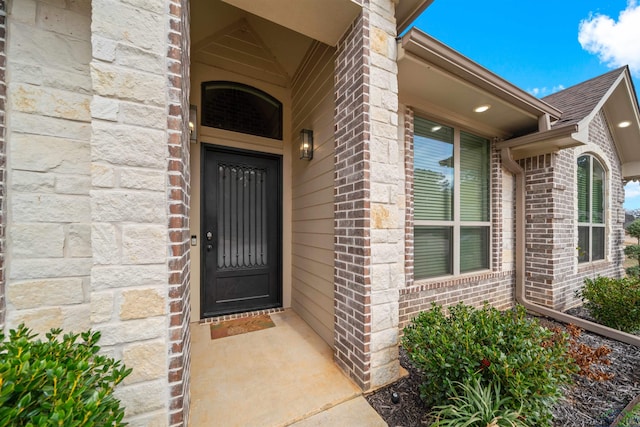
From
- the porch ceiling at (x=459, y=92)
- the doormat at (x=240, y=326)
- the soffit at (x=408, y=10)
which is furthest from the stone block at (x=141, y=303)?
the soffit at (x=408, y=10)

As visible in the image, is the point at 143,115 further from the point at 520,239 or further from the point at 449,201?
the point at 520,239

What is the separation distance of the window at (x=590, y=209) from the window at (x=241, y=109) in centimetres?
531

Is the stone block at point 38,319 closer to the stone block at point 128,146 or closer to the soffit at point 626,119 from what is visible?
the stone block at point 128,146

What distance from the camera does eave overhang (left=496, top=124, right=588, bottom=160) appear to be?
298 cm

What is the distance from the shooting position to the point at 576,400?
6.31 feet

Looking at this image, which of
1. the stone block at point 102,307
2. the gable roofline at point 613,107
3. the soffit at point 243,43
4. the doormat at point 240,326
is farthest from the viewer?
the gable roofline at point 613,107

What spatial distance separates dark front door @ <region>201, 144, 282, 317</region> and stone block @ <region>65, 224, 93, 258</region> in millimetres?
1489

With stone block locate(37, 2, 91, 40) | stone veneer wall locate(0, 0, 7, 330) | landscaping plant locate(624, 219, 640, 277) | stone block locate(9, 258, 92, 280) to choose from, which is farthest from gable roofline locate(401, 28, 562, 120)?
landscaping plant locate(624, 219, 640, 277)

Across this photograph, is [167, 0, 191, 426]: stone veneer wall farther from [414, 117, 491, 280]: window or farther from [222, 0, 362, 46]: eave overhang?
[414, 117, 491, 280]: window

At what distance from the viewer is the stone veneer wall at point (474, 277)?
2.83m

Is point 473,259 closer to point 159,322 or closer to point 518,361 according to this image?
point 518,361

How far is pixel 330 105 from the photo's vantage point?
250 cm

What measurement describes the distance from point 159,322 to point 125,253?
0.42 metres

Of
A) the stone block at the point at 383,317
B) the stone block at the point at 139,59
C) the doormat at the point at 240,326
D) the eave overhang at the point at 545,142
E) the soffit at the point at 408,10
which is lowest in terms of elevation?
the doormat at the point at 240,326
